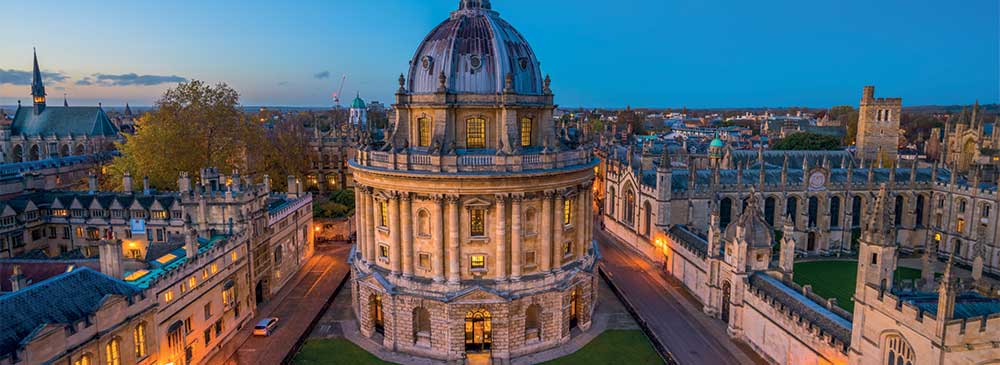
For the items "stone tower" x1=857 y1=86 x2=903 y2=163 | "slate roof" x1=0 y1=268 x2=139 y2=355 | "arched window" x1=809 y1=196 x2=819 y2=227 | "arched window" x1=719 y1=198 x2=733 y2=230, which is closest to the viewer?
"slate roof" x1=0 y1=268 x2=139 y2=355

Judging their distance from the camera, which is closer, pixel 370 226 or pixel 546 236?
pixel 546 236

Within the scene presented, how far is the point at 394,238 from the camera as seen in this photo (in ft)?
131

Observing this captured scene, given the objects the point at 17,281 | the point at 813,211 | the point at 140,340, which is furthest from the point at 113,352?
the point at 813,211

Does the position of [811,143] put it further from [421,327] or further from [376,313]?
[376,313]

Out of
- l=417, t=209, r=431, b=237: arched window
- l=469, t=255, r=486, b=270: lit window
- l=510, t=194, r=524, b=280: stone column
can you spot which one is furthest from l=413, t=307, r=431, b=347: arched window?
l=510, t=194, r=524, b=280: stone column

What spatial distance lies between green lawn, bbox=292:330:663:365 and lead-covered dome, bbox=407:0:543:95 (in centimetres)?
1912

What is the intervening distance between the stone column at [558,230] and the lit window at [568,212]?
0.37 metres

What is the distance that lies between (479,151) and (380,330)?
16.3 m

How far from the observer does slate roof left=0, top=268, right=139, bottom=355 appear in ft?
84.3

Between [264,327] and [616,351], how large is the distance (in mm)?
26903

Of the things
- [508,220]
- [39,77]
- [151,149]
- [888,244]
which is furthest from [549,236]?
[39,77]

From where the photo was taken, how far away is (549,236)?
4006cm

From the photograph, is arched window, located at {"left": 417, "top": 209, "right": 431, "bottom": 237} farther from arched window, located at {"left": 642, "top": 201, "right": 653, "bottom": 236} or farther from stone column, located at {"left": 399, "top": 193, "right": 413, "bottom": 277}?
arched window, located at {"left": 642, "top": 201, "right": 653, "bottom": 236}

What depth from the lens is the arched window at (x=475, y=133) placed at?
39.7 m
